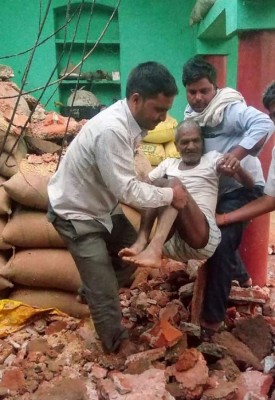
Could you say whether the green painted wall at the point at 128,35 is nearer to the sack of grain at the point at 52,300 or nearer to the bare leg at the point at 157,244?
the sack of grain at the point at 52,300

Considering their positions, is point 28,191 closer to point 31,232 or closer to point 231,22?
point 31,232

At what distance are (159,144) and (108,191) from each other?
3821 mm

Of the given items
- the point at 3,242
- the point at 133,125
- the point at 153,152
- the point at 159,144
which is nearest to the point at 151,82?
the point at 133,125

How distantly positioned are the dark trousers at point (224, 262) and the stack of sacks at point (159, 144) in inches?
132

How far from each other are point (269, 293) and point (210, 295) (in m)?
1.09

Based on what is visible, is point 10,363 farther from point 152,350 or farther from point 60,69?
point 60,69

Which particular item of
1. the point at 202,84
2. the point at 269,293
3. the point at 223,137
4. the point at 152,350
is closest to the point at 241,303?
the point at 269,293

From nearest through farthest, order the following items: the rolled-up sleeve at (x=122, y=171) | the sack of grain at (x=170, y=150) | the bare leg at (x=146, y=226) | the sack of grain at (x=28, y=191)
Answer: the rolled-up sleeve at (x=122, y=171)
the bare leg at (x=146, y=226)
the sack of grain at (x=28, y=191)
the sack of grain at (x=170, y=150)

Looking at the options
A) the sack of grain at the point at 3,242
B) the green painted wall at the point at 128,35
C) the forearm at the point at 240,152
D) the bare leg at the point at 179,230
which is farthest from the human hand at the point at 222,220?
the green painted wall at the point at 128,35

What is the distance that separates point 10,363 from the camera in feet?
10.6

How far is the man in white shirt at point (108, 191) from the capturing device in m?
2.64

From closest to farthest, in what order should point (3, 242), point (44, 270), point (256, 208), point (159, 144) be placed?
point (256, 208)
point (44, 270)
point (3, 242)
point (159, 144)

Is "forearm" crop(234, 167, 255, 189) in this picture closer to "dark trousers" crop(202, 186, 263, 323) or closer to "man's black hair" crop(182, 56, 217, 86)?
"dark trousers" crop(202, 186, 263, 323)

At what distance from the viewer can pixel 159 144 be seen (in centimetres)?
670
